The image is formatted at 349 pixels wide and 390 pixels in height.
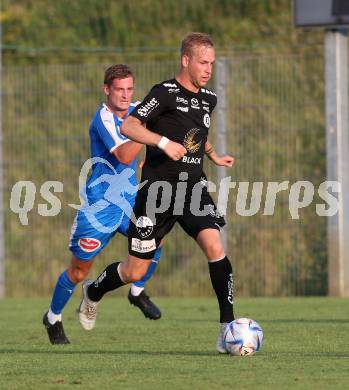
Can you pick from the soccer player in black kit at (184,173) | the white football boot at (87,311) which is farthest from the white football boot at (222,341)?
the white football boot at (87,311)

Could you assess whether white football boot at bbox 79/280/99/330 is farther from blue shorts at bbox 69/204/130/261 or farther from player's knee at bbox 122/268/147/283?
player's knee at bbox 122/268/147/283

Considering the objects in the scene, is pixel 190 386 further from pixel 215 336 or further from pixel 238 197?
pixel 238 197

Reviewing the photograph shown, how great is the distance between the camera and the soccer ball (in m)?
7.86

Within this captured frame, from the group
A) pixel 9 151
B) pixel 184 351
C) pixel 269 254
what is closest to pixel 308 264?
pixel 269 254

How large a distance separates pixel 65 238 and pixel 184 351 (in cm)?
828

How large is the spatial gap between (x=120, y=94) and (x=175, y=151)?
1958 mm

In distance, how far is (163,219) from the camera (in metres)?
8.36

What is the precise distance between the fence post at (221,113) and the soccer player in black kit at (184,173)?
7147 millimetres

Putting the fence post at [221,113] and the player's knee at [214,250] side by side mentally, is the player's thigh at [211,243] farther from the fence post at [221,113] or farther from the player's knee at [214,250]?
the fence post at [221,113]

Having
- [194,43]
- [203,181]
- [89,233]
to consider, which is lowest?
[89,233]

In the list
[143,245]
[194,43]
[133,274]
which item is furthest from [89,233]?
[194,43]

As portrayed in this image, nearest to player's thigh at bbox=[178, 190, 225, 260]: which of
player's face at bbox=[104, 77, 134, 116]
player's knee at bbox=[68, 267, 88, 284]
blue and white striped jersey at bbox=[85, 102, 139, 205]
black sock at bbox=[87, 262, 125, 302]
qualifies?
black sock at bbox=[87, 262, 125, 302]

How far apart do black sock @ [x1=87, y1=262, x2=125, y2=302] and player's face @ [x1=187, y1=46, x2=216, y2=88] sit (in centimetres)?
161

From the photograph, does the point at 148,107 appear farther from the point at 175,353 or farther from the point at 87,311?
the point at 87,311
